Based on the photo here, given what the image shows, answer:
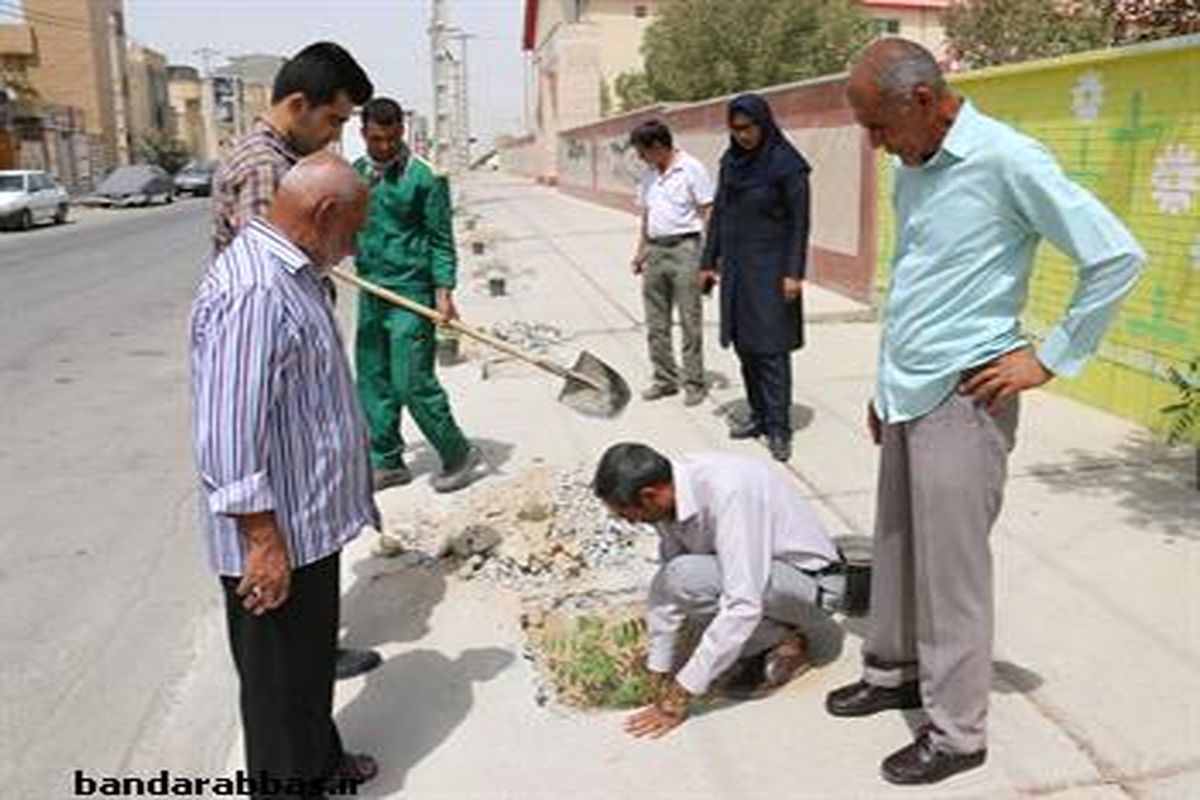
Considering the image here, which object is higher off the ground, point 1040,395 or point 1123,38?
point 1123,38

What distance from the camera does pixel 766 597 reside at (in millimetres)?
3297

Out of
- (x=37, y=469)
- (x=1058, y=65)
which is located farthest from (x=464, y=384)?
(x=1058, y=65)

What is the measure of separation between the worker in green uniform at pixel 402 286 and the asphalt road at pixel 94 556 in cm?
107

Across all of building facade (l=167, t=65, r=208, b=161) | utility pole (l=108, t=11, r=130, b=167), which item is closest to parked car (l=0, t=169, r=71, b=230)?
utility pole (l=108, t=11, r=130, b=167)

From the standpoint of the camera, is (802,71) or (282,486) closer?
(282,486)

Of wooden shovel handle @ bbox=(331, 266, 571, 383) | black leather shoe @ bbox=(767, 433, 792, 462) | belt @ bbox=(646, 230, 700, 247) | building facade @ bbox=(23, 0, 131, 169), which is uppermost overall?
building facade @ bbox=(23, 0, 131, 169)

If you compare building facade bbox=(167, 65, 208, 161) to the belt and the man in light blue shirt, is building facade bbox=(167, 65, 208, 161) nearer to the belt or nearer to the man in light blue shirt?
the belt

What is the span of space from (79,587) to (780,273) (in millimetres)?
3383

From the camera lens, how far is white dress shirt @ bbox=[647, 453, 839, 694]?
9.95 feet

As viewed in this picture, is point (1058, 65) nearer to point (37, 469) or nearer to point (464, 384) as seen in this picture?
point (464, 384)

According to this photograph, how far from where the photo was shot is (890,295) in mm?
2857

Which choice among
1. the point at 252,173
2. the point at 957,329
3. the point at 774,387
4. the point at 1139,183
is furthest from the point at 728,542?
the point at 1139,183

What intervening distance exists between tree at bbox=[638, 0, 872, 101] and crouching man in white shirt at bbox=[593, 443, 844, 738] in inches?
1167

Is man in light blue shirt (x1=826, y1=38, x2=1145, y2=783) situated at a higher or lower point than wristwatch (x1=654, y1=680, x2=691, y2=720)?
higher
